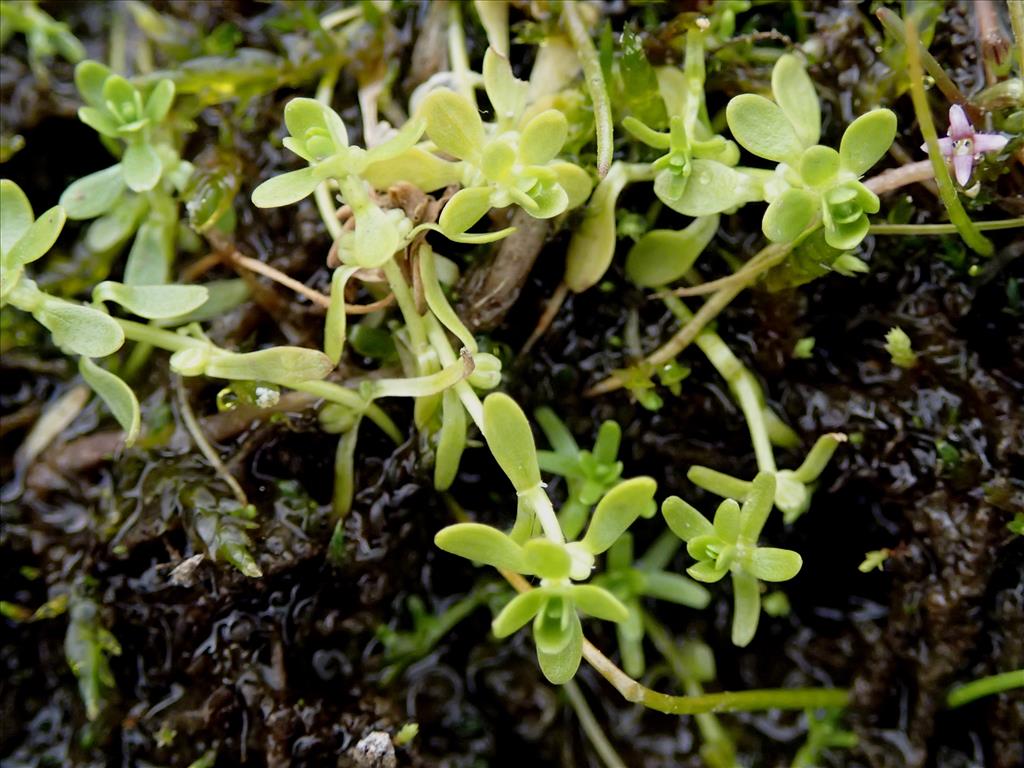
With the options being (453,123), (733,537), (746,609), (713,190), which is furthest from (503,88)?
(746,609)

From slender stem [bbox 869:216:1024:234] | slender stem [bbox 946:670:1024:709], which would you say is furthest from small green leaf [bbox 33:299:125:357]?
slender stem [bbox 946:670:1024:709]

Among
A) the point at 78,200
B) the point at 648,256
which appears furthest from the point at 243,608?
the point at 648,256

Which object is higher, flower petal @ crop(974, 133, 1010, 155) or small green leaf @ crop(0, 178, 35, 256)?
small green leaf @ crop(0, 178, 35, 256)

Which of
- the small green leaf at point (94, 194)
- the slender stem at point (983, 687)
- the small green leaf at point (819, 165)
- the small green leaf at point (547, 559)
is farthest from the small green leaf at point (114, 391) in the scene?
the slender stem at point (983, 687)

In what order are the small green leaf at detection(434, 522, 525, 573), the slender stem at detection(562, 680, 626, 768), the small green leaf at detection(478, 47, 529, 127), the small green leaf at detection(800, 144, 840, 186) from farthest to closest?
1. the slender stem at detection(562, 680, 626, 768)
2. the small green leaf at detection(478, 47, 529, 127)
3. the small green leaf at detection(800, 144, 840, 186)
4. the small green leaf at detection(434, 522, 525, 573)

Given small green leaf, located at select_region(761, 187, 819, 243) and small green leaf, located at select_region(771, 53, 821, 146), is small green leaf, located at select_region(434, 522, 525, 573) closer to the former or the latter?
small green leaf, located at select_region(761, 187, 819, 243)

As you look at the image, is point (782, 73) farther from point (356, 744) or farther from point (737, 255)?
point (356, 744)

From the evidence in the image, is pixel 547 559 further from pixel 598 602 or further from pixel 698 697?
pixel 698 697
